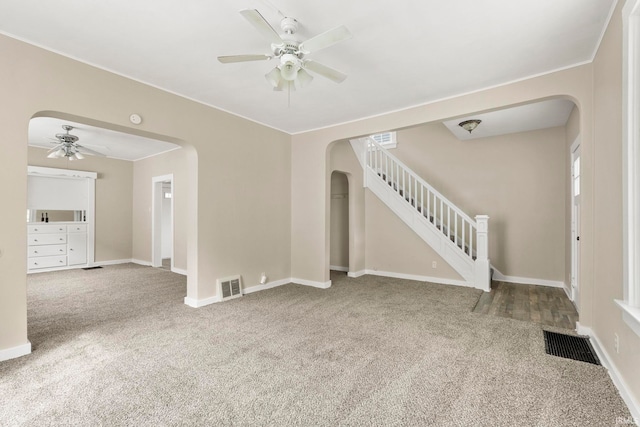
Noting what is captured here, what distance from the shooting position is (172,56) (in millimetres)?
2898

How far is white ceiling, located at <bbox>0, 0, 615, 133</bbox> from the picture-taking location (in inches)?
87.7

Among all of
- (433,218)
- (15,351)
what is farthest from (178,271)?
(433,218)

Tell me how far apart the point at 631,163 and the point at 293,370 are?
263cm

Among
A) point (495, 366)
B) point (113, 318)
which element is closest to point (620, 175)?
point (495, 366)

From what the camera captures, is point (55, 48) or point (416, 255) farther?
point (416, 255)

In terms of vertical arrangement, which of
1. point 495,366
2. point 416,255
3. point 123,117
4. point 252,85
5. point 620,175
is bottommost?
point 495,366

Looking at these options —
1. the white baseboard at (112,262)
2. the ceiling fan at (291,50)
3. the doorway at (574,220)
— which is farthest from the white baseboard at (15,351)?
the doorway at (574,220)

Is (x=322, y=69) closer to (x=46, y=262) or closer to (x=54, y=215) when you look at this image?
(x=46, y=262)

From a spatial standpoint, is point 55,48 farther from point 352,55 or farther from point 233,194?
point 352,55

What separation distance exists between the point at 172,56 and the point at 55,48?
101 cm

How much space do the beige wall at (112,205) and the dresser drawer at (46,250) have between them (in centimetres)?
67

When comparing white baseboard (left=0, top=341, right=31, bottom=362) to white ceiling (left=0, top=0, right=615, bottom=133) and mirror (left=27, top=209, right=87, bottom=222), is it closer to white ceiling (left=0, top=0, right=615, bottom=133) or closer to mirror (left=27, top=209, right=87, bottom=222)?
white ceiling (left=0, top=0, right=615, bottom=133)

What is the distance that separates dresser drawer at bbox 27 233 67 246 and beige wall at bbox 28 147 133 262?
0.68 metres

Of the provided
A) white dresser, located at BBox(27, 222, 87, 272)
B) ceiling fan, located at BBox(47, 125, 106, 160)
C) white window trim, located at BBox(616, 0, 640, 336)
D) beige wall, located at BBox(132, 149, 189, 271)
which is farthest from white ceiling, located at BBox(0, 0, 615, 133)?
white dresser, located at BBox(27, 222, 87, 272)
